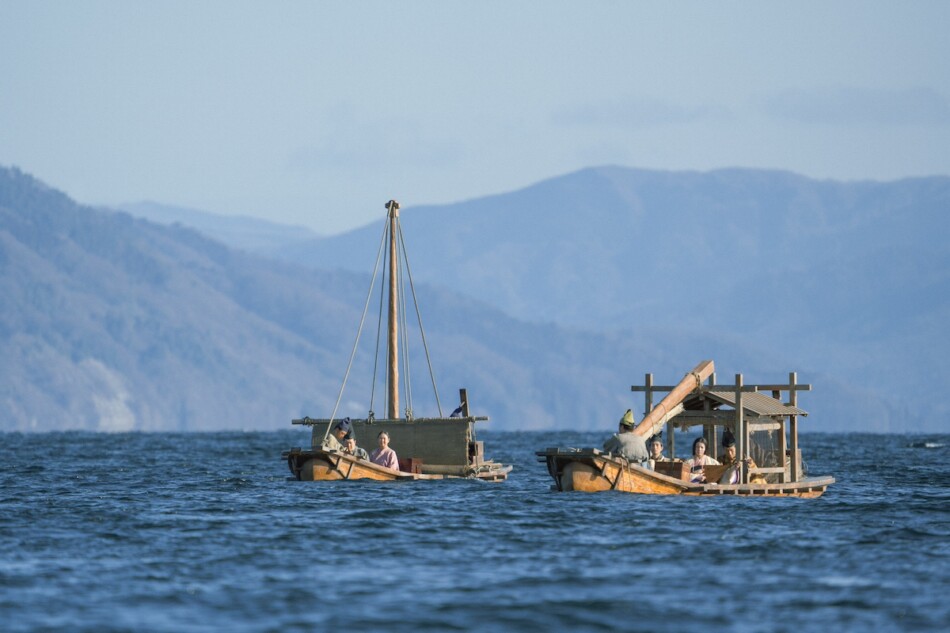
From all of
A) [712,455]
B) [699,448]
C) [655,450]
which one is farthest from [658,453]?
[712,455]

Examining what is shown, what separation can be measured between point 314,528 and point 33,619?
1246cm

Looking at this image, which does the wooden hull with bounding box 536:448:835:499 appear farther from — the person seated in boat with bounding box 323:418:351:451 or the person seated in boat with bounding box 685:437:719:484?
the person seated in boat with bounding box 323:418:351:451

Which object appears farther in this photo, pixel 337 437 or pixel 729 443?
pixel 337 437

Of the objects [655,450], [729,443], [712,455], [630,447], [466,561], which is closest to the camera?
[466,561]

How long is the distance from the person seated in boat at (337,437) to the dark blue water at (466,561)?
1.59 m

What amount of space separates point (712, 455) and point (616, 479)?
712 centimetres

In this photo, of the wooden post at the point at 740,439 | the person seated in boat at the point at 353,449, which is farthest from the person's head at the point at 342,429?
the wooden post at the point at 740,439

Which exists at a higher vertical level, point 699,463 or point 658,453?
point 658,453

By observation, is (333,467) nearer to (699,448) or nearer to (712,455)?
(699,448)

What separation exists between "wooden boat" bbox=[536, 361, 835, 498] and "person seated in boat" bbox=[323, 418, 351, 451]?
6.59m

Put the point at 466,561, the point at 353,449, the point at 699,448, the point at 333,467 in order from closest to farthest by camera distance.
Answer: the point at 466,561
the point at 699,448
the point at 333,467
the point at 353,449

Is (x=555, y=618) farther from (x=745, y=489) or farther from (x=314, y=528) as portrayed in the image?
(x=745, y=489)

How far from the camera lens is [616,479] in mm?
42156

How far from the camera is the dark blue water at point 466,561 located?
24.8m
